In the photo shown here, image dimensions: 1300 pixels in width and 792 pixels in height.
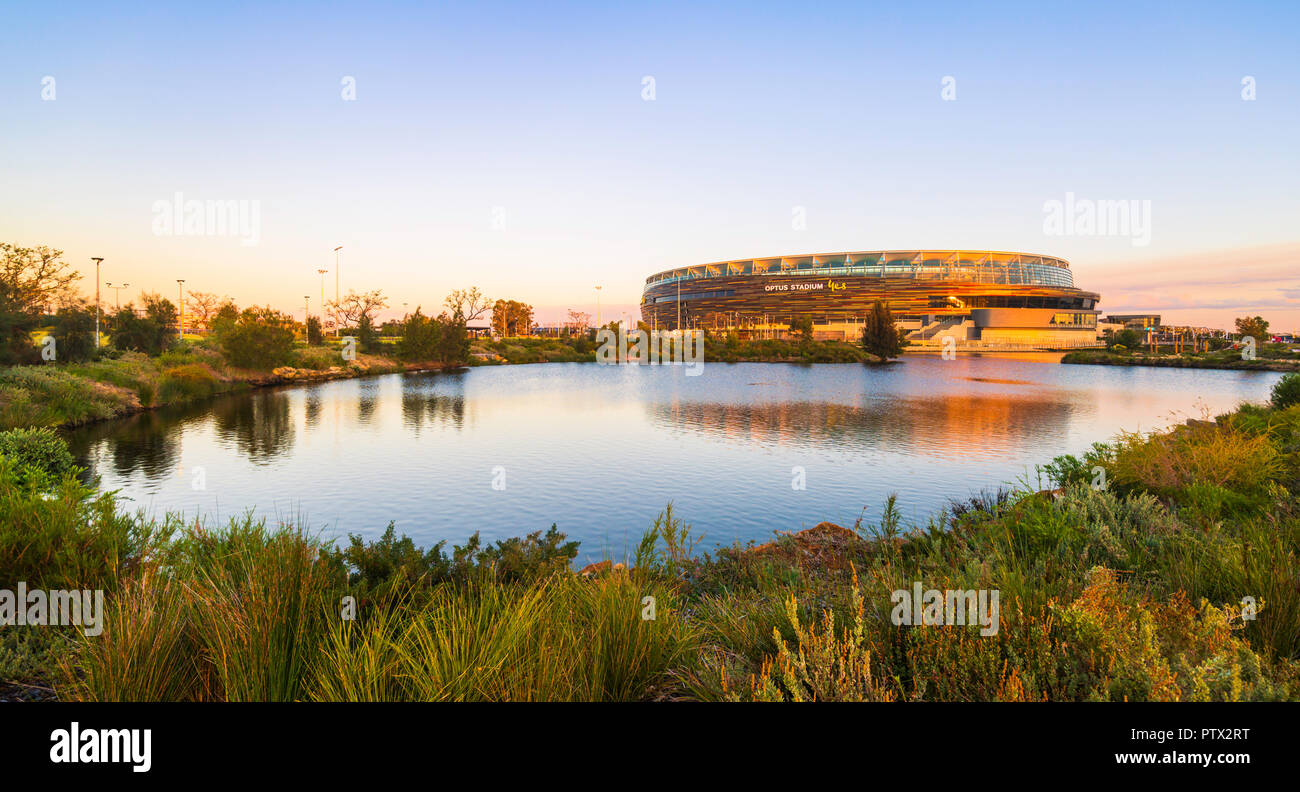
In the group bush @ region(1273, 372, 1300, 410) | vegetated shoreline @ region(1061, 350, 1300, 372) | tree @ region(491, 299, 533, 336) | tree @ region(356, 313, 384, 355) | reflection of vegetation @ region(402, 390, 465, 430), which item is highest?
tree @ region(491, 299, 533, 336)

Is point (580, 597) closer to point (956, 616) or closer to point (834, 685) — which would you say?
point (834, 685)

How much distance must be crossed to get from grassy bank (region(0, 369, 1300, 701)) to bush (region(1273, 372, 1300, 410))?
17185mm

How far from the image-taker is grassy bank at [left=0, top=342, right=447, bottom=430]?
2380 cm

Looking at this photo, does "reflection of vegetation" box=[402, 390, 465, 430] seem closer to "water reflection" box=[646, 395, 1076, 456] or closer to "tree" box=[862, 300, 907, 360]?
"water reflection" box=[646, 395, 1076, 456]

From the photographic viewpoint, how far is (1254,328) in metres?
106

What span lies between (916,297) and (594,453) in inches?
5386

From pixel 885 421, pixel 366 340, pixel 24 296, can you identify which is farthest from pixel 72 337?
pixel 885 421

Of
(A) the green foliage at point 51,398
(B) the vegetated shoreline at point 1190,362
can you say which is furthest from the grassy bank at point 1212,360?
(A) the green foliage at point 51,398

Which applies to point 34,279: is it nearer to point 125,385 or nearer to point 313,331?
point 125,385

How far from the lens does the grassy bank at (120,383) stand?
23.8 meters

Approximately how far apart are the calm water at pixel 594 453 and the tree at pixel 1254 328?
280ft

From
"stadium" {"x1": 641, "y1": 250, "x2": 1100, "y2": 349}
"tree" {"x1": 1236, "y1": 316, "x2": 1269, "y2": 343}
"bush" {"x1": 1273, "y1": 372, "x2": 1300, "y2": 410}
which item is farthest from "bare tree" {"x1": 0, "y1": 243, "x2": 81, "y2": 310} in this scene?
"tree" {"x1": 1236, "y1": 316, "x2": 1269, "y2": 343}

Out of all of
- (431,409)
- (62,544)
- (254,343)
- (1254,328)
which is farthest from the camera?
(1254,328)
